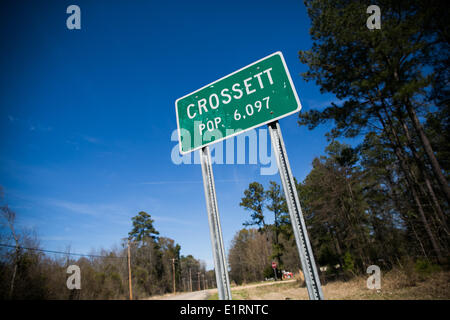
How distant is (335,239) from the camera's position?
63.1ft

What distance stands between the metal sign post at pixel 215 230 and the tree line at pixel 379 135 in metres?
8.50

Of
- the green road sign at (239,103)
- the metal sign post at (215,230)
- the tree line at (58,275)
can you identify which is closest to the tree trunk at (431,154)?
the green road sign at (239,103)

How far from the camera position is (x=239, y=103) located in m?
1.77

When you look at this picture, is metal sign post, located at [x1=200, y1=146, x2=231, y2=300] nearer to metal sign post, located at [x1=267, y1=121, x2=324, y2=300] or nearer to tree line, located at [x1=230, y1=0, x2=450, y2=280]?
metal sign post, located at [x1=267, y1=121, x2=324, y2=300]

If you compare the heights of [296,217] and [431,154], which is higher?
[431,154]

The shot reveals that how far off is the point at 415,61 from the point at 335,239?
53.5ft

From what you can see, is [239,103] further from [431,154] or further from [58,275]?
→ [58,275]

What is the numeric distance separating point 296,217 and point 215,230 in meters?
0.59

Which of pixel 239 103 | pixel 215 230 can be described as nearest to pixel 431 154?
pixel 239 103

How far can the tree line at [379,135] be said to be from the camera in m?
7.92

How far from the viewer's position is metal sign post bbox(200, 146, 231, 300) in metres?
1.34

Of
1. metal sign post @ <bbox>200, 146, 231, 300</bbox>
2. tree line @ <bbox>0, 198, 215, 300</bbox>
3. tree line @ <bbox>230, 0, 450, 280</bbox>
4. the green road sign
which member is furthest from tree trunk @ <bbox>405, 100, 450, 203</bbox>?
tree line @ <bbox>0, 198, 215, 300</bbox>

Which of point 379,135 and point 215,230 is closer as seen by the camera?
point 215,230
